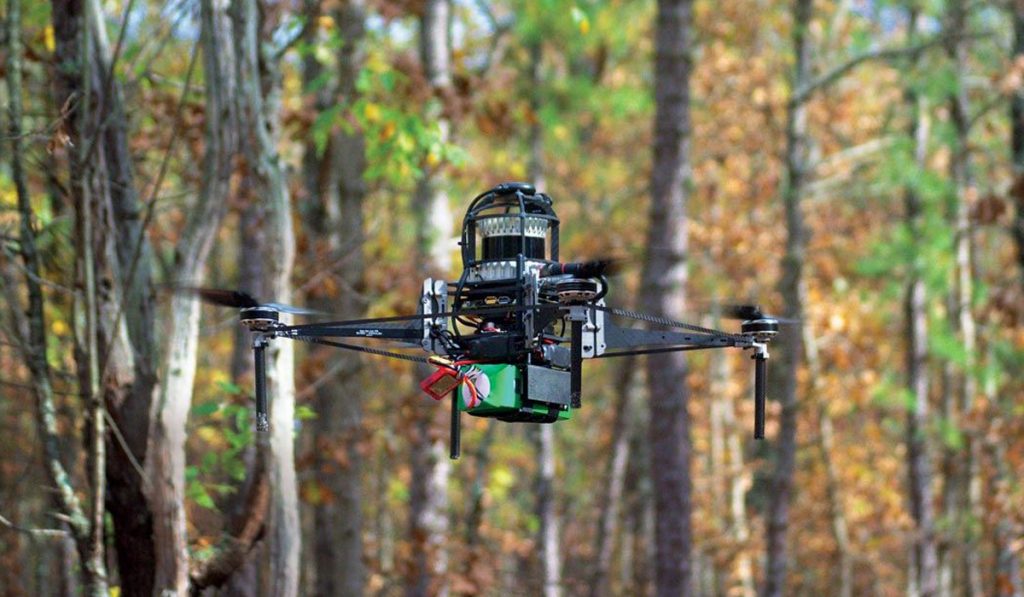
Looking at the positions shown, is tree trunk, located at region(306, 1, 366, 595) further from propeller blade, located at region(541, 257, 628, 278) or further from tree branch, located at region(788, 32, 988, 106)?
propeller blade, located at region(541, 257, 628, 278)

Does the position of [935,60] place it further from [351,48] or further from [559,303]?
[559,303]

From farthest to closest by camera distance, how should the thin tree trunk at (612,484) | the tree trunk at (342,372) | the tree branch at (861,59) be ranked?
the thin tree trunk at (612,484) < the tree branch at (861,59) < the tree trunk at (342,372)

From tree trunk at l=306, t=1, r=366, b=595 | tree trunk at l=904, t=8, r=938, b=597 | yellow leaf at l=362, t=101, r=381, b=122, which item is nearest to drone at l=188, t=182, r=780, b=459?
yellow leaf at l=362, t=101, r=381, b=122

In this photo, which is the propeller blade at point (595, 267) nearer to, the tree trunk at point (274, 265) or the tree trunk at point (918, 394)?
the tree trunk at point (274, 265)

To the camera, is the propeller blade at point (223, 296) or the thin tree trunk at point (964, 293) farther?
the thin tree trunk at point (964, 293)

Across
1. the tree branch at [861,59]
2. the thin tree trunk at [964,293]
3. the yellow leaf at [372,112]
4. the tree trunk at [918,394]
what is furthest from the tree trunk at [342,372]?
the tree trunk at [918,394]
